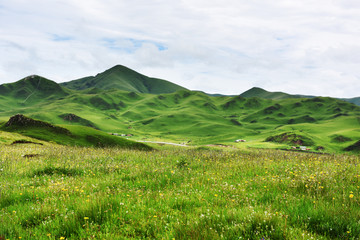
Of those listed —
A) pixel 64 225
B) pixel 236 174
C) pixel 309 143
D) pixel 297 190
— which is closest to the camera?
pixel 64 225

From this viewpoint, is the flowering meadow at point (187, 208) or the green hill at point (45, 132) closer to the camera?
the flowering meadow at point (187, 208)

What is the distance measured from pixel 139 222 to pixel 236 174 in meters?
5.18

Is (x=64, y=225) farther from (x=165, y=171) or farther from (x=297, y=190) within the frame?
(x=297, y=190)

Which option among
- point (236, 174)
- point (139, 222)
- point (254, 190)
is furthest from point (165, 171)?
point (139, 222)

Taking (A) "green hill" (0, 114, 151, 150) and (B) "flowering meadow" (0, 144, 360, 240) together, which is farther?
(A) "green hill" (0, 114, 151, 150)

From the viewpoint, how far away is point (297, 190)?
684 centimetres

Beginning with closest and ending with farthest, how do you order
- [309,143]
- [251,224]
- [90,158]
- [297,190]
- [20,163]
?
1. [251,224]
2. [297,190]
3. [20,163]
4. [90,158]
5. [309,143]

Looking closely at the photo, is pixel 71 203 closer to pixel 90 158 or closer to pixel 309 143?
pixel 90 158

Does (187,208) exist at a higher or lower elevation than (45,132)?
higher

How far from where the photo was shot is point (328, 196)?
19.9 feet

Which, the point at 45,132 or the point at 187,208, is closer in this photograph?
the point at 187,208

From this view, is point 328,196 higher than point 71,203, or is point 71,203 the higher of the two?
point 328,196

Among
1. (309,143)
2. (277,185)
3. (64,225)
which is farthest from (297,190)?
(309,143)

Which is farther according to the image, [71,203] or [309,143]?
[309,143]
